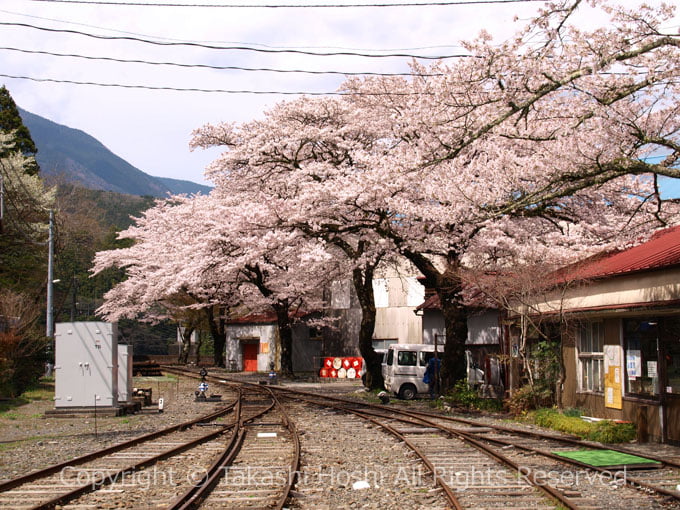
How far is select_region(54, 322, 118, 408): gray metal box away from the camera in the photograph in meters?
18.8

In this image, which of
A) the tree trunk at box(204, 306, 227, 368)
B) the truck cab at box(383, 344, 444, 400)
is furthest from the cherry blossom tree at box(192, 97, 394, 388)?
the tree trunk at box(204, 306, 227, 368)

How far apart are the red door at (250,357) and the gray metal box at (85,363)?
1355 inches

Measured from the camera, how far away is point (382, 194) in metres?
20.8

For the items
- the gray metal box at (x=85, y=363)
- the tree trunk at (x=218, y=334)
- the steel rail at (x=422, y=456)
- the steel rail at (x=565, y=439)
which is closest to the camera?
the steel rail at (x=422, y=456)

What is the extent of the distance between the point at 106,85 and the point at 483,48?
35.7 ft

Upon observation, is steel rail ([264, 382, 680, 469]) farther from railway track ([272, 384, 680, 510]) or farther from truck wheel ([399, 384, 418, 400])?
truck wheel ([399, 384, 418, 400])

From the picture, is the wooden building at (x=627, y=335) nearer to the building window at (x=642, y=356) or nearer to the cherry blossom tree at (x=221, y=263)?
the building window at (x=642, y=356)

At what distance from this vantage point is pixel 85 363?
18.8m

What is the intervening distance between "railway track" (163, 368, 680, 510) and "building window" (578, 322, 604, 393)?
9.87ft

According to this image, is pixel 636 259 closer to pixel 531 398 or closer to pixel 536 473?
pixel 531 398

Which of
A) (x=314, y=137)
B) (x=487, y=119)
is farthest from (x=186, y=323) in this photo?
(x=487, y=119)

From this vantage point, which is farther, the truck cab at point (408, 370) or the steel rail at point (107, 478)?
the truck cab at point (408, 370)

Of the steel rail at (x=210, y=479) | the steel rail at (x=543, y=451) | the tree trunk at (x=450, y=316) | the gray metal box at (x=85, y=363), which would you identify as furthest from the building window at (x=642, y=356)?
the gray metal box at (x=85, y=363)

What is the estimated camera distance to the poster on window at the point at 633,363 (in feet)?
48.9
